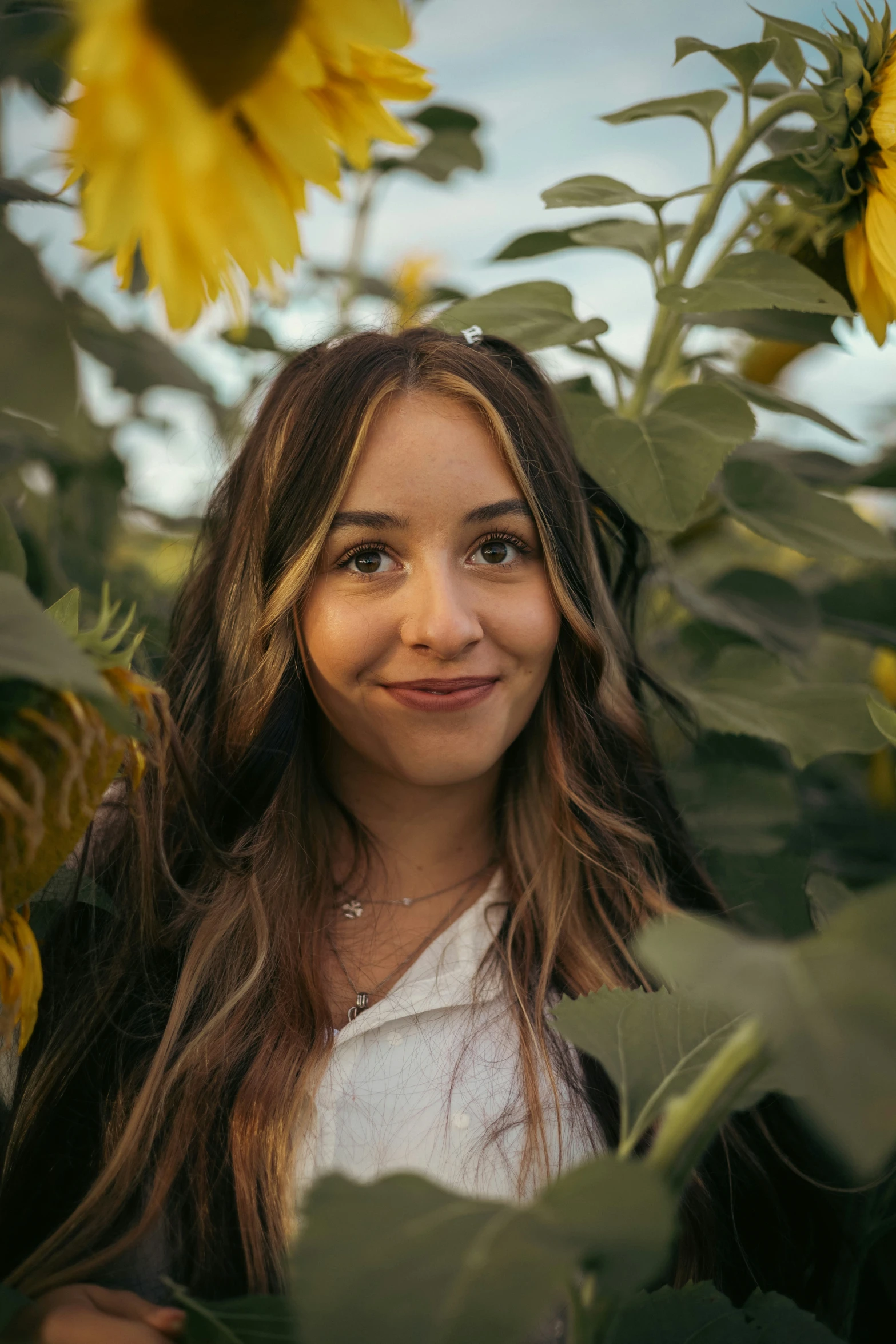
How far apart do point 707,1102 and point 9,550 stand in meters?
0.32

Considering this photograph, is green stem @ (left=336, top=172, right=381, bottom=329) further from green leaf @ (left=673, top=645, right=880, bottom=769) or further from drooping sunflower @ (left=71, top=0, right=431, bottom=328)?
drooping sunflower @ (left=71, top=0, right=431, bottom=328)

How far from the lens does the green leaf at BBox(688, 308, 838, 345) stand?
0.78 metres

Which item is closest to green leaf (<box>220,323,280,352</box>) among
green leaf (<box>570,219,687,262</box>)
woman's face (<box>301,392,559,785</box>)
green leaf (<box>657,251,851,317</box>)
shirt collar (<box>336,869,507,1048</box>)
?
woman's face (<box>301,392,559,785</box>)

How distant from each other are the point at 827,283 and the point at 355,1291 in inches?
27.1

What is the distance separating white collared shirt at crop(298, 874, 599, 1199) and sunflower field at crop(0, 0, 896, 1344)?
10 centimetres

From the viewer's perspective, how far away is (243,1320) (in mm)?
446

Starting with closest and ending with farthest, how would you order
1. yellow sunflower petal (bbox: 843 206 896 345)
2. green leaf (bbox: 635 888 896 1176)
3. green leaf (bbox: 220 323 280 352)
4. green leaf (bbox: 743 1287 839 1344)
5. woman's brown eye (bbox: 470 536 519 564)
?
green leaf (bbox: 635 888 896 1176)
green leaf (bbox: 743 1287 839 1344)
yellow sunflower petal (bbox: 843 206 896 345)
woman's brown eye (bbox: 470 536 519 564)
green leaf (bbox: 220 323 280 352)

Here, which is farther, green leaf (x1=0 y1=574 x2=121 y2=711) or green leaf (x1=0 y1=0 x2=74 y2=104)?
green leaf (x1=0 y1=0 x2=74 y2=104)

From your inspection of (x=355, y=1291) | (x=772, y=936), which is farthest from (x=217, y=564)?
(x=355, y=1291)

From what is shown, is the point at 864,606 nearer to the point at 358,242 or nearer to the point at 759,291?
the point at 759,291

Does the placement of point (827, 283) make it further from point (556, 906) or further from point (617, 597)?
point (556, 906)

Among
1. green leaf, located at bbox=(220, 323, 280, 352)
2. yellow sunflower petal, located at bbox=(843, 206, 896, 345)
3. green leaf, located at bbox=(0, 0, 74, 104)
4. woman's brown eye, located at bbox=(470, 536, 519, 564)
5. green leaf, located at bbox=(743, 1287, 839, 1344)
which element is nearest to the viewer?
green leaf, located at bbox=(0, 0, 74, 104)

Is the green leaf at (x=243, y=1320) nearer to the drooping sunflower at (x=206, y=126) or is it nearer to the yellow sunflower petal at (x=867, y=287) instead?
the drooping sunflower at (x=206, y=126)

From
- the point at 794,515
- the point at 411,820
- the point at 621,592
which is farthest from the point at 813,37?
the point at 411,820
